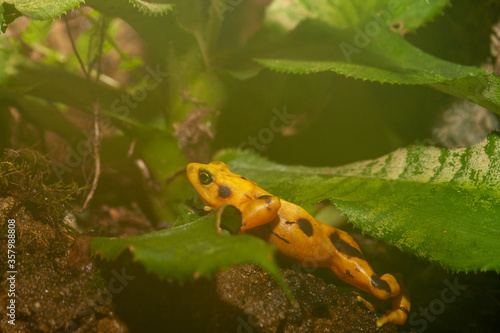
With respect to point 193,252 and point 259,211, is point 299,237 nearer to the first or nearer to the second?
point 259,211

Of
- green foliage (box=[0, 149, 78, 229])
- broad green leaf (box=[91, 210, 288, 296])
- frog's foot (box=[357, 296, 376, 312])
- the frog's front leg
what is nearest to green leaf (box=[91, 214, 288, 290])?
broad green leaf (box=[91, 210, 288, 296])

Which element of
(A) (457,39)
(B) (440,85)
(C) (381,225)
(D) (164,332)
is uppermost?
(A) (457,39)

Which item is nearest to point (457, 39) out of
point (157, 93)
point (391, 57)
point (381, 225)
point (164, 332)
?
point (391, 57)

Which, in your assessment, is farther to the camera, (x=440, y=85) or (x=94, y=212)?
(x=94, y=212)

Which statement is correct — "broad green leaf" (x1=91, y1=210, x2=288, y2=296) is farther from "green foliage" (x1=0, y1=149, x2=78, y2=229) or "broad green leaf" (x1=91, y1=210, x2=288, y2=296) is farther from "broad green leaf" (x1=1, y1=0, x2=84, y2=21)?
"broad green leaf" (x1=1, y1=0, x2=84, y2=21)

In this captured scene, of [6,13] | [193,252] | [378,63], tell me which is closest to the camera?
[193,252]

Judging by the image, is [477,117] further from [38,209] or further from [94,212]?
[38,209]

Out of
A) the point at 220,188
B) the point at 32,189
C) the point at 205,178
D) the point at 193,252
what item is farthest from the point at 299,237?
the point at 32,189

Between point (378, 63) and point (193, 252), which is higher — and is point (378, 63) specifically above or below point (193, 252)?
above
